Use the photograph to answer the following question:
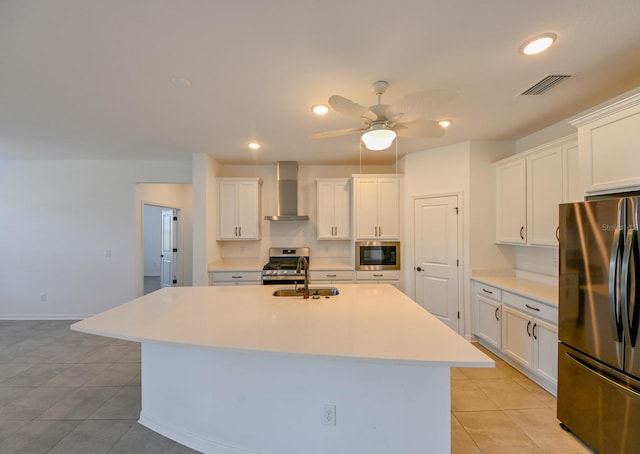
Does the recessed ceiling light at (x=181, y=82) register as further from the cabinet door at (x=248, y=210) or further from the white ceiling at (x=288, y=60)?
the cabinet door at (x=248, y=210)

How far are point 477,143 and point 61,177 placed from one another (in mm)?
6372

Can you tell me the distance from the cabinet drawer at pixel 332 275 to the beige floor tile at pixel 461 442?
237 centimetres

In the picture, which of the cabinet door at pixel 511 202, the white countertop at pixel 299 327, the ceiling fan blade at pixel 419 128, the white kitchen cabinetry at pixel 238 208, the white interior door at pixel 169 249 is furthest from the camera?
the white interior door at pixel 169 249

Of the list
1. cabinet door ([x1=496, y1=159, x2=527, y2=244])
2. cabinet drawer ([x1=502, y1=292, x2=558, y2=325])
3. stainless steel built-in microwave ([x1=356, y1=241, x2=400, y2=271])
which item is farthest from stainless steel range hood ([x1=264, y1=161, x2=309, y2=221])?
cabinet drawer ([x1=502, y1=292, x2=558, y2=325])

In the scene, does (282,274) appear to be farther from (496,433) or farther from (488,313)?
(496,433)

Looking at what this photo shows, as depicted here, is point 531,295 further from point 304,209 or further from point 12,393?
point 12,393

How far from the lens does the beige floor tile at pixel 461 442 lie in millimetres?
1878

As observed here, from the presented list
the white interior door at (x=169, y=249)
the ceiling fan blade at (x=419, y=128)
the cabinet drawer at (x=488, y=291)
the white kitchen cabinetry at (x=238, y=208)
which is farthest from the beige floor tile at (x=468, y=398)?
the white interior door at (x=169, y=249)

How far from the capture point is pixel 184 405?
194 cm

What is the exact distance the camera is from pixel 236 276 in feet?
13.8

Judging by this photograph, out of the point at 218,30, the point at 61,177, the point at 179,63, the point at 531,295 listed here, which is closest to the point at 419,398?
the point at 531,295

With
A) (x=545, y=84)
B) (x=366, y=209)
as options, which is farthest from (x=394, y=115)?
(x=366, y=209)

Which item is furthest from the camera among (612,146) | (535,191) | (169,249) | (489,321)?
(169,249)

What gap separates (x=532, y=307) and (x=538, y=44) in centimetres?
218
